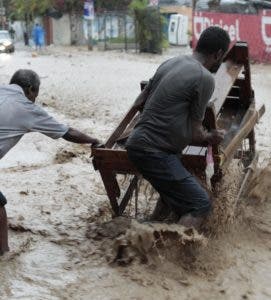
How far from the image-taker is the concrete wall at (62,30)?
42094mm

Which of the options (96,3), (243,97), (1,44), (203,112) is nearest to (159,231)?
(203,112)

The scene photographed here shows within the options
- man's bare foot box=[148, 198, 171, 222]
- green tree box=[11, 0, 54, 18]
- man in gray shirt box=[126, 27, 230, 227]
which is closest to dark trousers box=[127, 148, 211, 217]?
man in gray shirt box=[126, 27, 230, 227]

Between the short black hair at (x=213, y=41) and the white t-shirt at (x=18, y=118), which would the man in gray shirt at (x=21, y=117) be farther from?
the short black hair at (x=213, y=41)

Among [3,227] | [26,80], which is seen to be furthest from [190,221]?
[26,80]

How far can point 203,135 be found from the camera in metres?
4.16

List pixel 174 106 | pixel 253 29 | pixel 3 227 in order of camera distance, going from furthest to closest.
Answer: pixel 253 29
pixel 3 227
pixel 174 106

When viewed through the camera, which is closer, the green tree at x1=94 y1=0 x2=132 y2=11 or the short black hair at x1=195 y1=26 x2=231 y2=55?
the short black hair at x1=195 y1=26 x2=231 y2=55

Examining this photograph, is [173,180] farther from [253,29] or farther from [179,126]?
[253,29]

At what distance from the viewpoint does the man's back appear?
157 inches

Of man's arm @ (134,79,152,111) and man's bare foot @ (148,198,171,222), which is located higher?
man's arm @ (134,79,152,111)

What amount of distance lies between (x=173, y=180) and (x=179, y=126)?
0.38 metres

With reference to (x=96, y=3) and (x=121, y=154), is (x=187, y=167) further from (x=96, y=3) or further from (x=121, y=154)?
(x=96, y=3)

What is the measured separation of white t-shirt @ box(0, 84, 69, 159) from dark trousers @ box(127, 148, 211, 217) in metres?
0.61

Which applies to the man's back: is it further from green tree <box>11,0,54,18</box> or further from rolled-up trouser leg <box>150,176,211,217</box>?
green tree <box>11,0,54,18</box>
